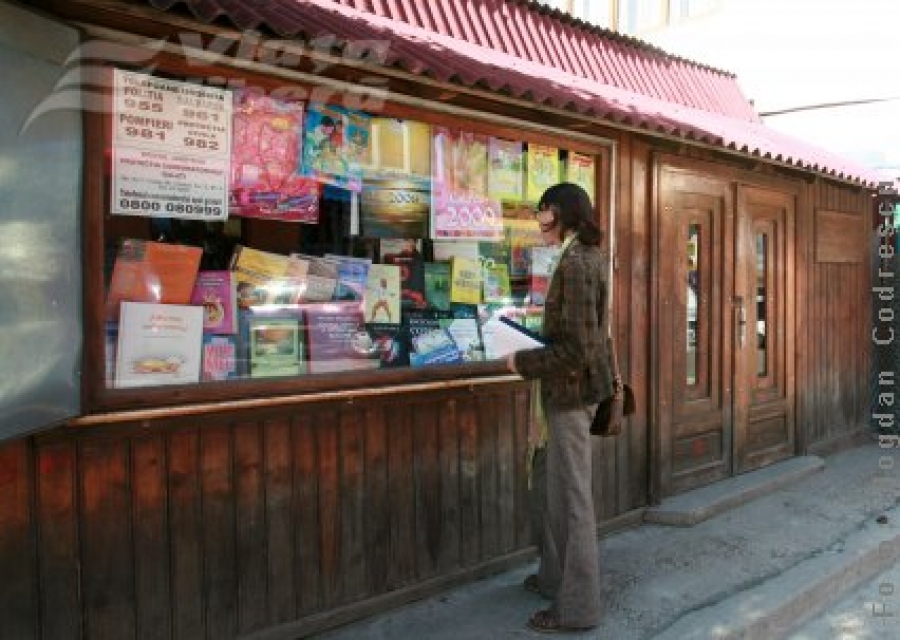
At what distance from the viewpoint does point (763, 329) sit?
24.6 feet

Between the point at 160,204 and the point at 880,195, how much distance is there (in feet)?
26.9

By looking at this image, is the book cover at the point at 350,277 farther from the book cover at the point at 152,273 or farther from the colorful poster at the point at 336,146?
the book cover at the point at 152,273

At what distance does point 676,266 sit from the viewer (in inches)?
246

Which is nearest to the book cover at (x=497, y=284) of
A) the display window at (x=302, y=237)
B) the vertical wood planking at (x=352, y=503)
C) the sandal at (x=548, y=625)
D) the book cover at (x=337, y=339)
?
the display window at (x=302, y=237)

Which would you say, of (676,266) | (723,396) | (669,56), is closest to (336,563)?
(676,266)

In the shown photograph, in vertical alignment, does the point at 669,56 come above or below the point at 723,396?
above

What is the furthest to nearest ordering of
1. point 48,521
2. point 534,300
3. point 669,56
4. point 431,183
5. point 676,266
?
1. point 669,56
2. point 676,266
3. point 534,300
4. point 431,183
5. point 48,521

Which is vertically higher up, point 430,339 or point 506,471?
point 430,339

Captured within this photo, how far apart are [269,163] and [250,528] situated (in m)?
1.58

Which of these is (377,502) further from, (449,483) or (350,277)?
→ (350,277)

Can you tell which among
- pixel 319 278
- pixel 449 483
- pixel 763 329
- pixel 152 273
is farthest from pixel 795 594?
pixel 152 273

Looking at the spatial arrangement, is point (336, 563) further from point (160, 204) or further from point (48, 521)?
point (160, 204)

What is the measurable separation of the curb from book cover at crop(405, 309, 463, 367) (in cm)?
172

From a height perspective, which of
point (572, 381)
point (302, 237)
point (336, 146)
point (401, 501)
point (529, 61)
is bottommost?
point (401, 501)
